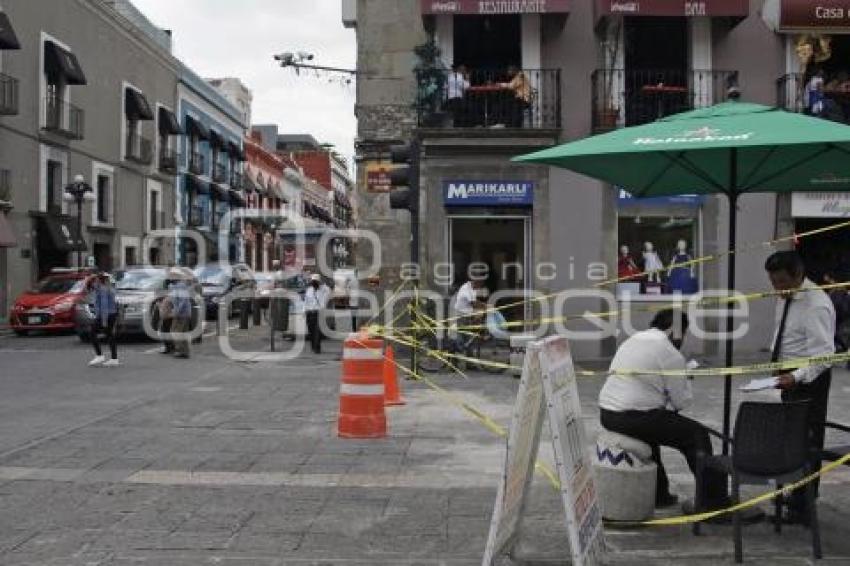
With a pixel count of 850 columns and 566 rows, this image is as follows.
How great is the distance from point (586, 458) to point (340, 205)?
315 ft

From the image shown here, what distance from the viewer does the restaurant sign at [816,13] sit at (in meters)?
17.7

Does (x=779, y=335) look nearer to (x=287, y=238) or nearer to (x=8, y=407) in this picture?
(x=8, y=407)

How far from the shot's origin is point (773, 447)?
527 cm

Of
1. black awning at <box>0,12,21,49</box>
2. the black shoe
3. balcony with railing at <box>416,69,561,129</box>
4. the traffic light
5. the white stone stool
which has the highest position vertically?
black awning at <box>0,12,21,49</box>

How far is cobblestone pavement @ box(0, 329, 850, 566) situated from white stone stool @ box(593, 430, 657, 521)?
0.13 m

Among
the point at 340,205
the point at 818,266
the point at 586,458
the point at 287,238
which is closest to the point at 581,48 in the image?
the point at 818,266

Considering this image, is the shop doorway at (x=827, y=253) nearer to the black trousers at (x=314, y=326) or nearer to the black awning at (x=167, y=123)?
the black trousers at (x=314, y=326)

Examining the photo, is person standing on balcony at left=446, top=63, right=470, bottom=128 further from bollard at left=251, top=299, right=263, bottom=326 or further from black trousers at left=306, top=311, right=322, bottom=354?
bollard at left=251, top=299, right=263, bottom=326

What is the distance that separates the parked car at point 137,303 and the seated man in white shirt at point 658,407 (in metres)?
15.5

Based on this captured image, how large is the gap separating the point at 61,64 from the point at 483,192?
60.2 feet

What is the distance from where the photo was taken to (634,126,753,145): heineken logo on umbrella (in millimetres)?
5573

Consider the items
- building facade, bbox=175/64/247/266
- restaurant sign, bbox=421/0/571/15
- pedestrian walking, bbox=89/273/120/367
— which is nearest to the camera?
pedestrian walking, bbox=89/273/120/367

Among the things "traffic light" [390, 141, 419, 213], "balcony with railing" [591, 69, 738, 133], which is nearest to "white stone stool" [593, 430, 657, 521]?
"traffic light" [390, 141, 419, 213]

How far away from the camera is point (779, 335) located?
6008 mm
